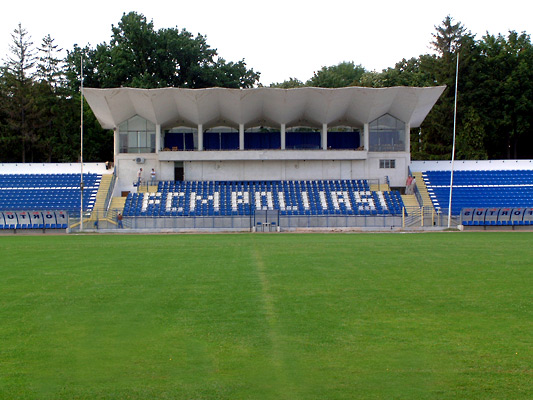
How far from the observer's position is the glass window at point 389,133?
170ft

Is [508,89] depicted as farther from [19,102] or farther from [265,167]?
[19,102]

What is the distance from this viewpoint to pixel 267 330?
34.3ft

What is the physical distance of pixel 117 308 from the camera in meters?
12.4

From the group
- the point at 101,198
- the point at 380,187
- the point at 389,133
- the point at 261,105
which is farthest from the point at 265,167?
the point at 101,198

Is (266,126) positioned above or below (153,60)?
below

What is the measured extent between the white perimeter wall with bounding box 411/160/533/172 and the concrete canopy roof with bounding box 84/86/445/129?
14.3 feet

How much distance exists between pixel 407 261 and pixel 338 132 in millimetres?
35607

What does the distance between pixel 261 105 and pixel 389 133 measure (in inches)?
477

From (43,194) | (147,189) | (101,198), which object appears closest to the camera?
(43,194)

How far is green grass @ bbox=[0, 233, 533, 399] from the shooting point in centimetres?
777

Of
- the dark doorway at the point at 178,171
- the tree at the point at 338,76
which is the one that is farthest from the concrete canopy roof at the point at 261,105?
the tree at the point at 338,76

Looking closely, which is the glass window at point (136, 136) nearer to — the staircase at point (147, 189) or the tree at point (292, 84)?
the staircase at point (147, 189)

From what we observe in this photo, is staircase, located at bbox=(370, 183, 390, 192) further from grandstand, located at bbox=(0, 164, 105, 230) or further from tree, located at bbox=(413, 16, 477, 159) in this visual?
grandstand, located at bbox=(0, 164, 105, 230)

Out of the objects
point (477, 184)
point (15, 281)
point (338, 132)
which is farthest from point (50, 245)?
point (477, 184)
